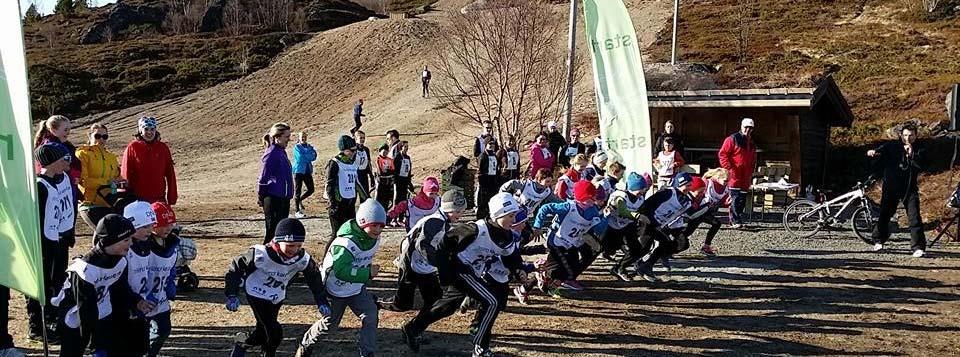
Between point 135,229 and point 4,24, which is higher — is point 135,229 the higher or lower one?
the lower one

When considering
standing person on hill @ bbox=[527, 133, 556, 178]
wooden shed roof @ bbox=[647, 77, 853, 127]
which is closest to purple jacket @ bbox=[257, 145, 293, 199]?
standing person on hill @ bbox=[527, 133, 556, 178]

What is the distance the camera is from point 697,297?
937 centimetres

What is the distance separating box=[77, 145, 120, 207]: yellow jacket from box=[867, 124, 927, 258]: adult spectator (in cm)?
1005

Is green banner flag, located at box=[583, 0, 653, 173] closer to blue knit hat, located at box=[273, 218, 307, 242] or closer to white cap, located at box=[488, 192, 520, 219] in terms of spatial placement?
white cap, located at box=[488, 192, 520, 219]

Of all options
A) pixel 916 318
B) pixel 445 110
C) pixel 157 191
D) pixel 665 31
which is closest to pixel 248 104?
pixel 445 110

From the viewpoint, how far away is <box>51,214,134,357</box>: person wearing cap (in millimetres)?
4977

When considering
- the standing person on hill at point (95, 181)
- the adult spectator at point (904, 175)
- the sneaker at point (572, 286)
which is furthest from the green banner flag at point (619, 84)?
the standing person on hill at point (95, 181)

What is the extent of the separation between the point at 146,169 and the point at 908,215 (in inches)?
418

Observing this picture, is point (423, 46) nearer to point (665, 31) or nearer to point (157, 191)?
point (665, 31)

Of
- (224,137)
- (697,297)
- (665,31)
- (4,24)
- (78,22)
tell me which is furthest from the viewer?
(78,22)

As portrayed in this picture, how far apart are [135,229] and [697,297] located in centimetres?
632

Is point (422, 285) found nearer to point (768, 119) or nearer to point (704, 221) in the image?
point (704, 221)

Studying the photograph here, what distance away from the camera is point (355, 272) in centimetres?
624

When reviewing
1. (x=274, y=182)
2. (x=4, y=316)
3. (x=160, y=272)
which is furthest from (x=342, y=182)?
(x=4, y=316)
